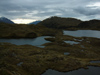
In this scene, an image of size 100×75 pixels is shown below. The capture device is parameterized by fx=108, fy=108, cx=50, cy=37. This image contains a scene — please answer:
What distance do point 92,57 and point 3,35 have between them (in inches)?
3305

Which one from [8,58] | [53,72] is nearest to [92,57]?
[53,72]

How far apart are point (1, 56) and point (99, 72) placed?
3349cm

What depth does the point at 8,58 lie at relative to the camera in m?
37.7

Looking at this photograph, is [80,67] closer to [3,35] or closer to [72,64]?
[72,64]

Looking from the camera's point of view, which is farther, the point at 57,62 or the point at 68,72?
the point at 57,62

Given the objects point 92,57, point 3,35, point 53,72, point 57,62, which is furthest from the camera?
point 3,35

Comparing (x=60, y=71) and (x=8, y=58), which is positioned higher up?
(x=8, y=58)

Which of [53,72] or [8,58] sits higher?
[8,58]

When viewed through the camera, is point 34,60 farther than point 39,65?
Yes

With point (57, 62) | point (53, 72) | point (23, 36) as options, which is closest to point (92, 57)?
point (57, 62)

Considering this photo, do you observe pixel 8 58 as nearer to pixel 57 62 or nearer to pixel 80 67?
pixel 57 62

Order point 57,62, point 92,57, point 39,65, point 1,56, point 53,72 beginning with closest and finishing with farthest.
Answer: point 53,72 → point 39,65 → point 57,62 → point 1,56 → point 92,57

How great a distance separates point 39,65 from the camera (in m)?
34.2

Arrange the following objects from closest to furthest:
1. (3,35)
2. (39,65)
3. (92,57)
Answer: (39,65), (92,57), (3,35)
